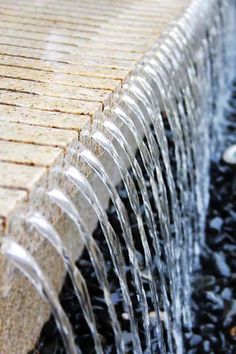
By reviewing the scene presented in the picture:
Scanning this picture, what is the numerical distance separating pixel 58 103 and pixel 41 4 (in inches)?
101

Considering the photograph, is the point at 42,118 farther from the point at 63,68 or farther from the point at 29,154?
the point at 63,68

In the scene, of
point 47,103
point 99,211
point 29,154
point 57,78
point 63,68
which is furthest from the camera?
point 63,68

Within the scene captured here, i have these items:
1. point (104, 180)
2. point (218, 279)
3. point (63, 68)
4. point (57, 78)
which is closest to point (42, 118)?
point (104, 180)

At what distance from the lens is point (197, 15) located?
245 inches

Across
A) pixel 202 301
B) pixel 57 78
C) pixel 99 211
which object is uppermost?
pixel 57 78

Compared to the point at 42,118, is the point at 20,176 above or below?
below

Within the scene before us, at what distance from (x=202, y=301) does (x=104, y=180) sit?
187 centimetres

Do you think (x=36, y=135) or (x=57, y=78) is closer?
(x=36, y=135)

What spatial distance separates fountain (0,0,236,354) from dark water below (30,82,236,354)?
2cm

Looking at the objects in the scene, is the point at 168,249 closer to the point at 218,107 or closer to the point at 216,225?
the point at 216,225

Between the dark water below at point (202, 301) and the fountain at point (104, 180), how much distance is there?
0.02 metres

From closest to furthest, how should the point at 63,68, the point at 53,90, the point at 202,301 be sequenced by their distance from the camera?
the point at 53,90, the point at 63,68, the point at 202,301

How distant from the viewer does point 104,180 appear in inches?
109

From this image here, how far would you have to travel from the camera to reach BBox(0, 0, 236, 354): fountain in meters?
2.27
